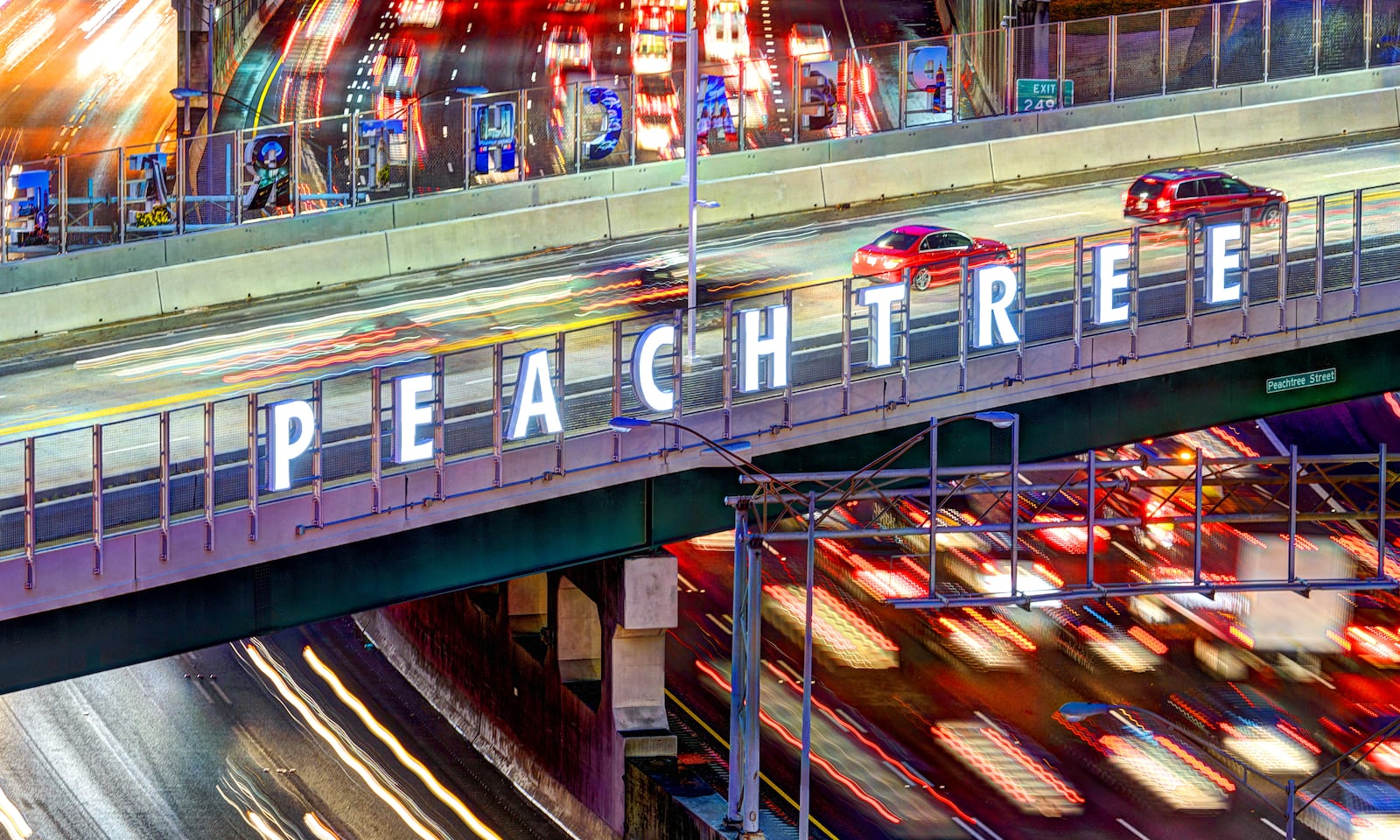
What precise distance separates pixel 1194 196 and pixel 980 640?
471 inches

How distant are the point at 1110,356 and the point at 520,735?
15364 mm

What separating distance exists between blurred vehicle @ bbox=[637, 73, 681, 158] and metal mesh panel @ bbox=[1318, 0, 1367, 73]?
19.0 m

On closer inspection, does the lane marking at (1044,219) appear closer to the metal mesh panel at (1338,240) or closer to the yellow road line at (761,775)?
the metal mesh panel at (1338,240)

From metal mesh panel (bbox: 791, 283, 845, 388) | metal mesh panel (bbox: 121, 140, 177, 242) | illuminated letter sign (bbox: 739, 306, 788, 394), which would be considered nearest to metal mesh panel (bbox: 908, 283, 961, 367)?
metal mesh panel (bbox: 791, 283, 845, 388)

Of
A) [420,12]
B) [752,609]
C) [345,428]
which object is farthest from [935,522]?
[420,12]

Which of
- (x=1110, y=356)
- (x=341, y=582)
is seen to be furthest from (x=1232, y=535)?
(x=341, y=582)

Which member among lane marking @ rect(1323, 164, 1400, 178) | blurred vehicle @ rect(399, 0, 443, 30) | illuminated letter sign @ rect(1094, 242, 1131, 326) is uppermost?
blurred vehicle @ rect(399, 0, 443, 30)

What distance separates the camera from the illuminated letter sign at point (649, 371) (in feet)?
124

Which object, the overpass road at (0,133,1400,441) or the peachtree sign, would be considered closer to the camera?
the peachtree sign

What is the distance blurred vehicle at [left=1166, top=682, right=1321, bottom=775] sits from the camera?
140ft

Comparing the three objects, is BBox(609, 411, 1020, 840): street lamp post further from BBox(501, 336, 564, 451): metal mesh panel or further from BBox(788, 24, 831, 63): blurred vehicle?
BBox(788, 24, 831, 63): blurred vehicle

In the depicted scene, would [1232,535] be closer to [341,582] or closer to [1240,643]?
[1240,643]

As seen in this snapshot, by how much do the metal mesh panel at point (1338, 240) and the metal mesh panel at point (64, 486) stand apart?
23.3 m

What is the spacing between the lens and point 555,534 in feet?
124
